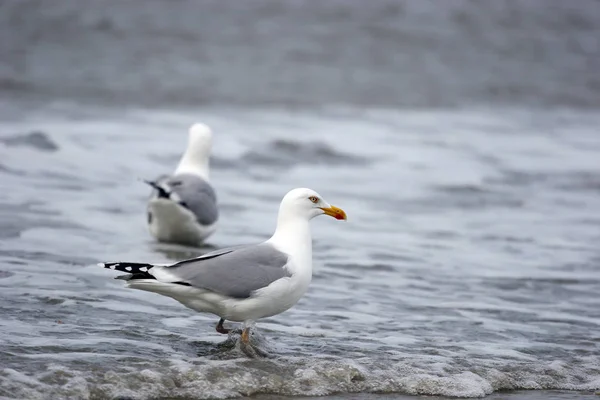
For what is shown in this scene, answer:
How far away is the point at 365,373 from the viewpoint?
5586mm

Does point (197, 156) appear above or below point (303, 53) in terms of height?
below

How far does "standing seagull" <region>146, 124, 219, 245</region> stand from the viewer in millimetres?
8711

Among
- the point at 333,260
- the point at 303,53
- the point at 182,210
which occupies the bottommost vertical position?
the point at 333,260

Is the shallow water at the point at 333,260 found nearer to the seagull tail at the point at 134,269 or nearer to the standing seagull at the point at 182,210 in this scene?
the standing seagull at the point at 182,210

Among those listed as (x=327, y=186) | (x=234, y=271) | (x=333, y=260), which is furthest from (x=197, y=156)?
(x=234, y=271)

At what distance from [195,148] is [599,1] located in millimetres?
22147

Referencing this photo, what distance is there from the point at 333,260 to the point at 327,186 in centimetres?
408

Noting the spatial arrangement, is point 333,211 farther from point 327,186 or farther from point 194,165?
point 327,186

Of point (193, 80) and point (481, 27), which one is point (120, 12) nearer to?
point (193, 80)

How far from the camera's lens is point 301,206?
239 inches

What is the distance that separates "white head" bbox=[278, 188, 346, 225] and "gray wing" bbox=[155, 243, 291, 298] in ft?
1.01

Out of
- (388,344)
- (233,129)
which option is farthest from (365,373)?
(233,129)

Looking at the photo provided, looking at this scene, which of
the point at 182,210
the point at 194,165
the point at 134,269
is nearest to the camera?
the point at 134,269

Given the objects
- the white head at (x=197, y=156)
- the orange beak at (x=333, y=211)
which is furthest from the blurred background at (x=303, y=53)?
the orange beak at (x=333, y=211)
